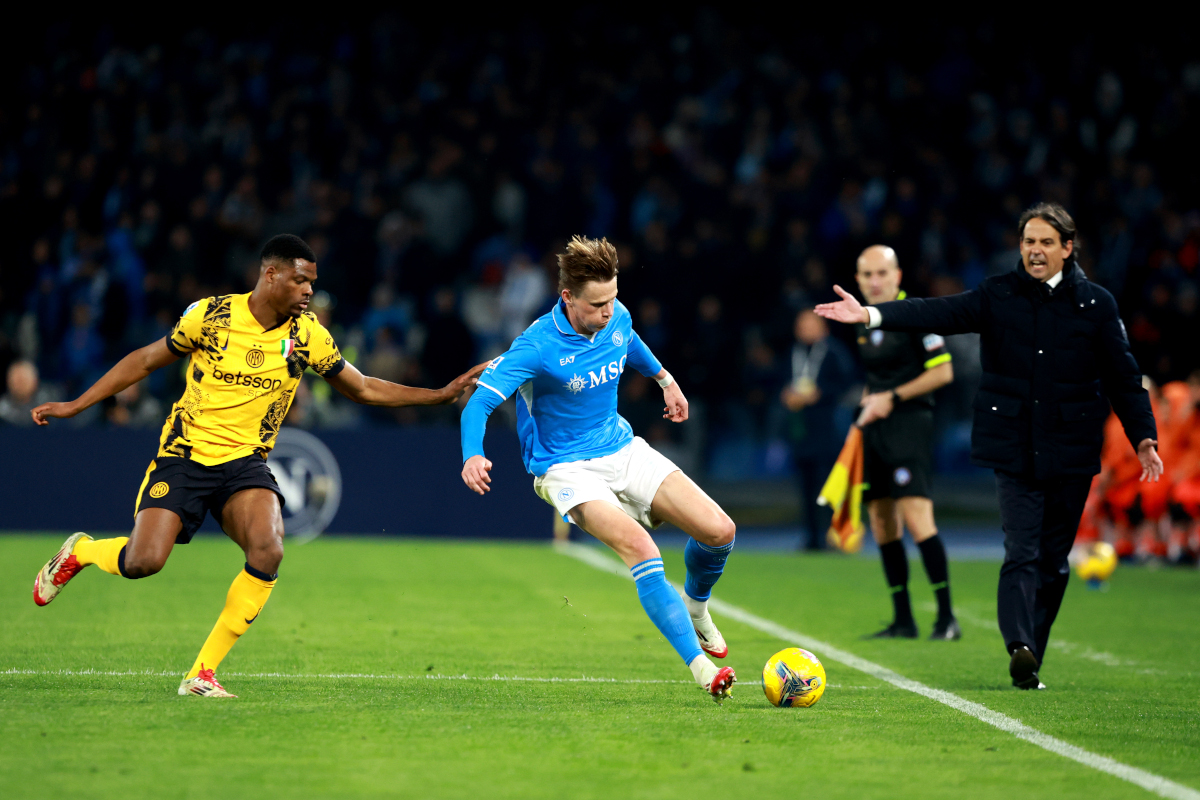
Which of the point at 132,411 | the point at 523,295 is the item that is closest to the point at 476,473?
the point at 132,411

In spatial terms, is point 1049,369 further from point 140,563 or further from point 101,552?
point 101,552

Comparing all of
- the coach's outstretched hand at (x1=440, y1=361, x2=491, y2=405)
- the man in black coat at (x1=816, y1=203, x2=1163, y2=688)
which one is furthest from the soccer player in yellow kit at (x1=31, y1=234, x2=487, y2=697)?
the man in black coat at (x1=816, y1=203, x2=1163, y2=688)

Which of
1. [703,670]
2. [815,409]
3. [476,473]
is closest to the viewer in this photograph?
[476,473]

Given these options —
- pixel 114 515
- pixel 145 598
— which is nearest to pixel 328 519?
pixel 114 515

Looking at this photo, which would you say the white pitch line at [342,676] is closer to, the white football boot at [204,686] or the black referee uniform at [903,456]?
the white football boot at [204,686]

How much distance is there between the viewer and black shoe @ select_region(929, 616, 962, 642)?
29.0 ft

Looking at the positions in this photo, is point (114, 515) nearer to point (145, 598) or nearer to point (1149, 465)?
point (145, 598)

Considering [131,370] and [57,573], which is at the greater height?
[131,370]

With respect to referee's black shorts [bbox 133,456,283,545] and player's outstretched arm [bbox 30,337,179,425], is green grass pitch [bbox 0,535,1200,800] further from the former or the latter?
player's outstretched arm [bbox 30,337,179,425]

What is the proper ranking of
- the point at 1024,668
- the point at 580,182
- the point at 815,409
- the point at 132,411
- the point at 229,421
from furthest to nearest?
the point at 580,182 < the point at 132,411 < the point at 815,409 < the point at 1024,668 < the point at 229,421

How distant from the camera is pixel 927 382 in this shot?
352 inches

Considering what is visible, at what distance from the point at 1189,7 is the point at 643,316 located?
34.9 feet

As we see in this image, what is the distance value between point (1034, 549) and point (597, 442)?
7.26ft

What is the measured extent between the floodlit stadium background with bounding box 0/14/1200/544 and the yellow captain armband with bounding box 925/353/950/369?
22.7 feet
